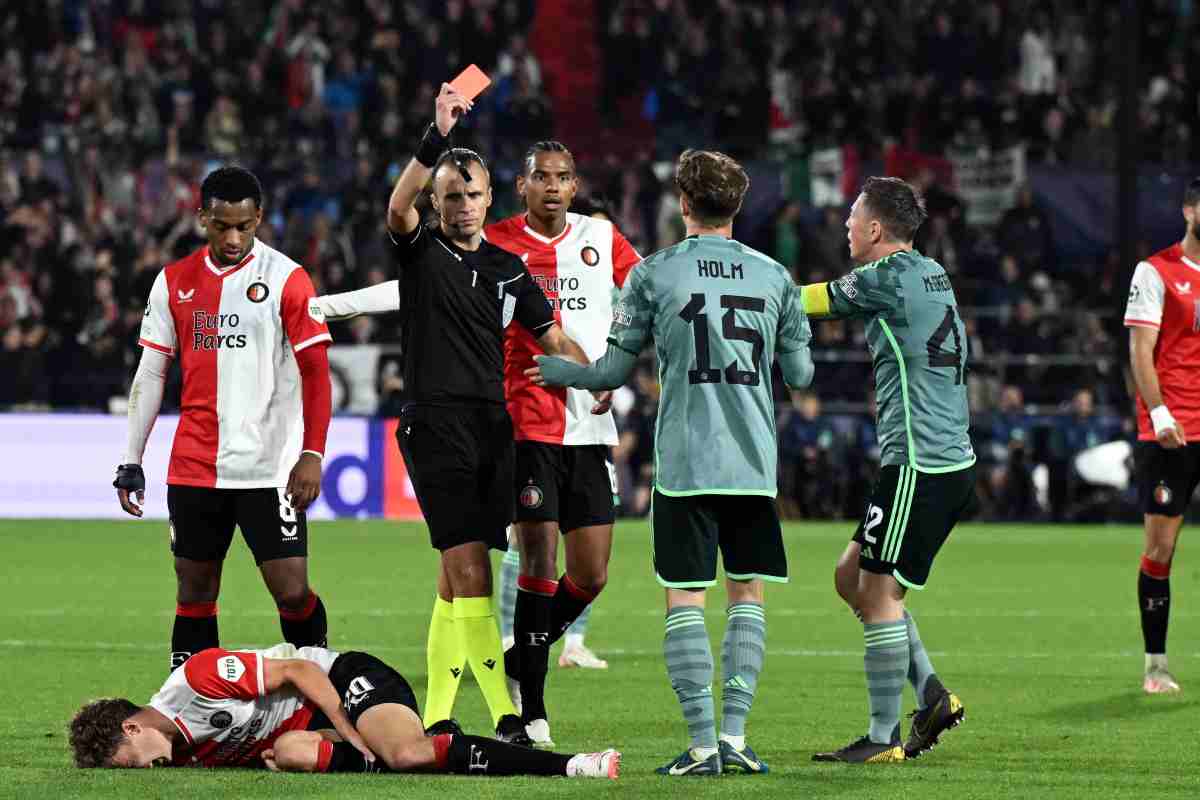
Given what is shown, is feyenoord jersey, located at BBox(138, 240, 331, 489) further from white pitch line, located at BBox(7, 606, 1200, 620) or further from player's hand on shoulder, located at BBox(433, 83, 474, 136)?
white pitch line, located at BBox(7, 606, 1200, 620)

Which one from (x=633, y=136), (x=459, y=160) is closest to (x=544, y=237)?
(x=459, y=160)

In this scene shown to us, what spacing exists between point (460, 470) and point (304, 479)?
0.72 meters

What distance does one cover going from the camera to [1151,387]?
1001 cm

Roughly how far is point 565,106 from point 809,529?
10123 mm

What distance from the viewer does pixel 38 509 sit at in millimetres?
21203

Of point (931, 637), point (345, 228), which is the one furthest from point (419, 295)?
point (345, 228)

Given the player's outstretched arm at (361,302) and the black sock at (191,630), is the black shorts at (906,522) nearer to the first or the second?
the player's outstretched arm at (361,302)

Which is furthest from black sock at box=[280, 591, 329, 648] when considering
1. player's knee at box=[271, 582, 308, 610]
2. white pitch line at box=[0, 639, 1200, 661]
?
white pitch line at box=[0, 639, 1200, 661]

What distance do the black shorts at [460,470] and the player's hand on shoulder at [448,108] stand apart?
111cm

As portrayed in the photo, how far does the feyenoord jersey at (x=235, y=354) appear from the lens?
8.27 meters

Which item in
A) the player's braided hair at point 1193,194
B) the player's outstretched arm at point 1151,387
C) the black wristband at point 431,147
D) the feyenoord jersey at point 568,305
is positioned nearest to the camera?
the black wristband at point 431,147

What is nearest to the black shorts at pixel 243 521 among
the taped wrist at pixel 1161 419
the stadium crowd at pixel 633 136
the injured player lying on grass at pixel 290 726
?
the injured player lying on grass at pixel 290 726

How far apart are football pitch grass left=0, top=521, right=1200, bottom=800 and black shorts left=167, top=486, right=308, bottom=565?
95 cm

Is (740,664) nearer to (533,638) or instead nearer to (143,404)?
(533,638)
